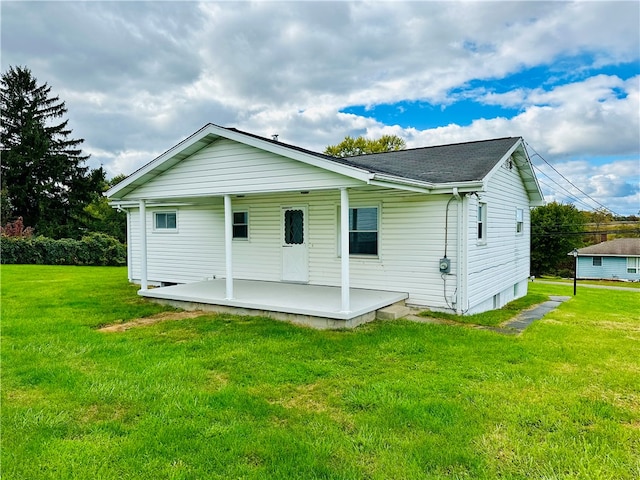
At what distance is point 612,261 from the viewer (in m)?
34.6

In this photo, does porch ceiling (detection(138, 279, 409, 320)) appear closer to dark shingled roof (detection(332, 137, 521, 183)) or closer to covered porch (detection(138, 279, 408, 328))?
covered porch (detection(138, 279, 408, 328))

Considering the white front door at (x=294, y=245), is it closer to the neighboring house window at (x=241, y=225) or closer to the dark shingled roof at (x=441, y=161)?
the neighboring house window at (x=241, y=225)

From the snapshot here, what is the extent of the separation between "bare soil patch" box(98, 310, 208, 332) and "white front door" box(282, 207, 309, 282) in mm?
2469

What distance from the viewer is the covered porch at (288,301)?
6.58 metres

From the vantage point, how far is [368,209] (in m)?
8.55

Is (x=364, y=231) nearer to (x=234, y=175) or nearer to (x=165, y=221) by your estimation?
(x=234, y=175)

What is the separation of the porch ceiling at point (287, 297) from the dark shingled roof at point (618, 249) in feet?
116

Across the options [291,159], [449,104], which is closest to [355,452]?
[291,159]

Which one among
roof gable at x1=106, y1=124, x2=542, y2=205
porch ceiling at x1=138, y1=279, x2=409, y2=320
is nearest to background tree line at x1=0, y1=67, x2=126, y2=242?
porch ceiling at x1=138, y1=279, x2=409, y2=320

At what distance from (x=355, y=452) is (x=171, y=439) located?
1428mm

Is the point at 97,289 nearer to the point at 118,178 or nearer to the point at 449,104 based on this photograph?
the point at 449,104

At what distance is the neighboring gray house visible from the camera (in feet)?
109

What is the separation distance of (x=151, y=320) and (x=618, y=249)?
40.0 m

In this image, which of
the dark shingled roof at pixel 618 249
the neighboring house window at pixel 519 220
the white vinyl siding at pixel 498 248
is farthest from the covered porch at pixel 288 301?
the dark shingled roof at pixel 618 249
